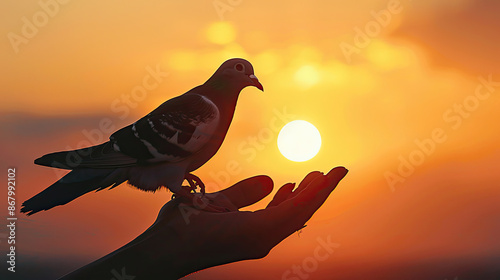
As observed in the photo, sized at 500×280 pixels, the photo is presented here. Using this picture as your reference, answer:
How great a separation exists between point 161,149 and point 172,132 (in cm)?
27

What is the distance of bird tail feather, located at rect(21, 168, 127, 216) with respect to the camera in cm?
562

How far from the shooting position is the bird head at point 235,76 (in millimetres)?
6430

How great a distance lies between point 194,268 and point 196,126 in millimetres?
1732

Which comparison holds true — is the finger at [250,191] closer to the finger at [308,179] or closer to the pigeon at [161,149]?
the finger at [308,179]

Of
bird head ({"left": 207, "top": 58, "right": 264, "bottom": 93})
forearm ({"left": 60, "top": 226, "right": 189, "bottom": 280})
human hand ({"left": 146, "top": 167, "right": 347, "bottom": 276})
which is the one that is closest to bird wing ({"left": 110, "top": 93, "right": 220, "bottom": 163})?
bird head ({"left": 207, "top": 58, "right": 264, "bottom": 93})

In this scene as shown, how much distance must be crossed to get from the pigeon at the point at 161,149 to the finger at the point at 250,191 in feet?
3.00

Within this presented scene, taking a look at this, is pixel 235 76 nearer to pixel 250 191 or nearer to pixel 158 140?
pixel 158 140

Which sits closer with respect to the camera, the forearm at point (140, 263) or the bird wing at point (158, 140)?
the forearm at point (140, 263)

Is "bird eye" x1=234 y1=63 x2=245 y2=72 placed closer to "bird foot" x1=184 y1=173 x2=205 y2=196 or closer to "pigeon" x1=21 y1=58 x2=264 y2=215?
"pigeon" x1=21 y1=58 x2=264 y2=215

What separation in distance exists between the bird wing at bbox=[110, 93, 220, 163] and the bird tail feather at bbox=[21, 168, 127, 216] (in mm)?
359

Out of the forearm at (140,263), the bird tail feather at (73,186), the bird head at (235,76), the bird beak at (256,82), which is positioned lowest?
the forearm at (140,263)

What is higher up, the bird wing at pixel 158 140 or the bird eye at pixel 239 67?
the bird eye at pixel 239 67

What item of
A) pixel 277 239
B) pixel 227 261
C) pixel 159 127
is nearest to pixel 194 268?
pixel 227 261

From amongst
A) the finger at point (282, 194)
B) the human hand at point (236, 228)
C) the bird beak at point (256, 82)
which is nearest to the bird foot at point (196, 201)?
the human hand at point (236, 228)
